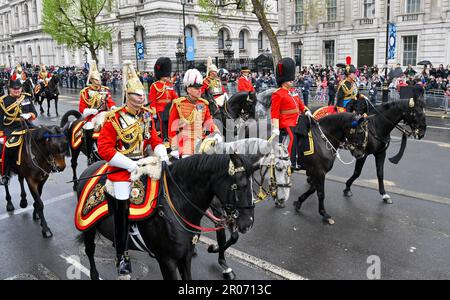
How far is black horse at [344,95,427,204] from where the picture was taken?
8.44m

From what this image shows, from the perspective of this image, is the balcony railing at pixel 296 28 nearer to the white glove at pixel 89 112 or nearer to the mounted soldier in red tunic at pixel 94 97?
the mounted soldier in red tunic at pixel 94 97

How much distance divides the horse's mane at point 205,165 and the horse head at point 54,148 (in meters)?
4.00

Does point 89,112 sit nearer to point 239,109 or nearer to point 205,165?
point 239,109

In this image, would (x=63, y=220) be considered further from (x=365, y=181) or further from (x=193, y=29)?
(x=193, y=29)

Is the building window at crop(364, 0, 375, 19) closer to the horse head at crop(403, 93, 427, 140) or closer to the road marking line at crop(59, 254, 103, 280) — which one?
the horse head at crop(403, 93, 427, 140)

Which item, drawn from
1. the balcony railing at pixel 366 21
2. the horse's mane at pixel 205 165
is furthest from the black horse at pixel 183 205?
the balcony railing at pixel 366 21

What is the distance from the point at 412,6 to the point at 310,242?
30463 millimetres

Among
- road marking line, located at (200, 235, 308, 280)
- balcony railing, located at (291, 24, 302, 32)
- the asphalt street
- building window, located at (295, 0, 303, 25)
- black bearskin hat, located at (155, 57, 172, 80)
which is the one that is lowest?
road marking line, located at (200, 235, 308, 280)

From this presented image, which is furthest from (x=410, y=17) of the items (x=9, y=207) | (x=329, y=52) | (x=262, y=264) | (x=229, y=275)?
(x=229, y=275)

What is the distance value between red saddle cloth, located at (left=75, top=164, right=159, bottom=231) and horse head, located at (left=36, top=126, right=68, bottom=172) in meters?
2.77

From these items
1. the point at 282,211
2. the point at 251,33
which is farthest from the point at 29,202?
the point at 251,33

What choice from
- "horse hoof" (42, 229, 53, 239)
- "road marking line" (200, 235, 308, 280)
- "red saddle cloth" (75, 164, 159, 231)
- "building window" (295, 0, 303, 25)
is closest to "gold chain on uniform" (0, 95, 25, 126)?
"horse hoof" (42, 229, 53, 239)

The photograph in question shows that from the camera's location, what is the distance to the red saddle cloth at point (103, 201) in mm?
4504

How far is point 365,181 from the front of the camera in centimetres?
995
